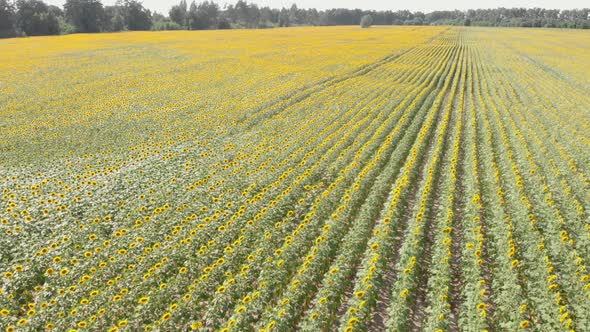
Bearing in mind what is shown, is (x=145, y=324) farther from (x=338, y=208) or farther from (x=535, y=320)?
(x=535, y=320)

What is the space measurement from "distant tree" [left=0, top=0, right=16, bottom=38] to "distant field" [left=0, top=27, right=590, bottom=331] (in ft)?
250

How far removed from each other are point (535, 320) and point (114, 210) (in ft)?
32.8

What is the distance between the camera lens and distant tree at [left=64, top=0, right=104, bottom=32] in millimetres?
94000

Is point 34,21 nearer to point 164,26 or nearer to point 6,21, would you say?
point 6,21

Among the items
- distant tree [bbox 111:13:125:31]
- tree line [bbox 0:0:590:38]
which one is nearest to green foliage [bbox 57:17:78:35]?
tree line [bbox 0:0:590:38]

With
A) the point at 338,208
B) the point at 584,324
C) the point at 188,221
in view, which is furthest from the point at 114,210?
the point at 584,324

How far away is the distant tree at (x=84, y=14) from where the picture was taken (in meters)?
94.0

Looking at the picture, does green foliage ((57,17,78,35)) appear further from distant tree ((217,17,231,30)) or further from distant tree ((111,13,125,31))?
distant tree ((217,17,231,30))

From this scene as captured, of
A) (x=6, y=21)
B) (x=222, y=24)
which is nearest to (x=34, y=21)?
(x=6, y=21)

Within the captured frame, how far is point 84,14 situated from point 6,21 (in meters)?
17.4

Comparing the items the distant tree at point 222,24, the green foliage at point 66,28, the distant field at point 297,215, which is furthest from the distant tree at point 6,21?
the distant field at point 297,215

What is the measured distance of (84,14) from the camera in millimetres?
94375

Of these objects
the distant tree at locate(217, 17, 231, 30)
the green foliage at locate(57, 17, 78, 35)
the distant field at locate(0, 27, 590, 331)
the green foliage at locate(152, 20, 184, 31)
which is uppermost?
the distant tree at locate(217, 17, 231, 30)

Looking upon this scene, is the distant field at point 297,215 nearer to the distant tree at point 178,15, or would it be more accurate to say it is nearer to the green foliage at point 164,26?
the green foliage at point 164,26
